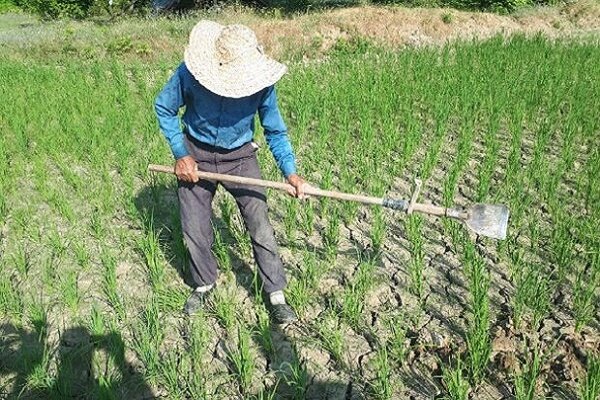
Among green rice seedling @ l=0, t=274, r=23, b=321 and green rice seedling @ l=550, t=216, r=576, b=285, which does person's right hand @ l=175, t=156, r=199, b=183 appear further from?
green rice seedling @ l=550, t=216, r=576, b=285

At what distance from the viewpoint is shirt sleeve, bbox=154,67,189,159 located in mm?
2180

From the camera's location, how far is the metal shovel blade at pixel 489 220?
2.00 m

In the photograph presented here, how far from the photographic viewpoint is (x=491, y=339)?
216 cm

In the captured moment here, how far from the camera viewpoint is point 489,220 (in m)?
2.02

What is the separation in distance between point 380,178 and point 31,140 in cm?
295

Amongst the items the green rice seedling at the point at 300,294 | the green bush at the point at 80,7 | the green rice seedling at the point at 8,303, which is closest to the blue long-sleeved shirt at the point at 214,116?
the green rice seedling at the point at 300,294

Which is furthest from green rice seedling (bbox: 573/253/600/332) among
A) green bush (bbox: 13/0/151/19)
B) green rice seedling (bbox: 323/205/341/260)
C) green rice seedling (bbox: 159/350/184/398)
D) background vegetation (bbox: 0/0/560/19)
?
green bush (bbox: 13/0/151/19)

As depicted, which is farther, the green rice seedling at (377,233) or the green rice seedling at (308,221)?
the green rice seedling at (308,221)

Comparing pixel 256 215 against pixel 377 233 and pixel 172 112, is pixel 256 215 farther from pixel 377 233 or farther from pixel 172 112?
pixel 377 233

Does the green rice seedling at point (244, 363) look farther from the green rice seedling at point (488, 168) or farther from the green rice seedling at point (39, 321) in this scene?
the green rice seedling at point (488, 168)

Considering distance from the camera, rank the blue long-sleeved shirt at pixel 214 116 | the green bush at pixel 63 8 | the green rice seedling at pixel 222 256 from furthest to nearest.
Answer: the green bush at pixel 63 8 → the green rice seedling at pixel 222 256 → the blue long-sleeved shirt at pixel 214 116

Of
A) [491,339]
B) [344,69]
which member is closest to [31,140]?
[344,69]

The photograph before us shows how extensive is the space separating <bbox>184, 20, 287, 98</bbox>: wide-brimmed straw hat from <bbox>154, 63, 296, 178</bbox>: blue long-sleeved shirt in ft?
0.39

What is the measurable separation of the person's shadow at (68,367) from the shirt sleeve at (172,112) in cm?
80
